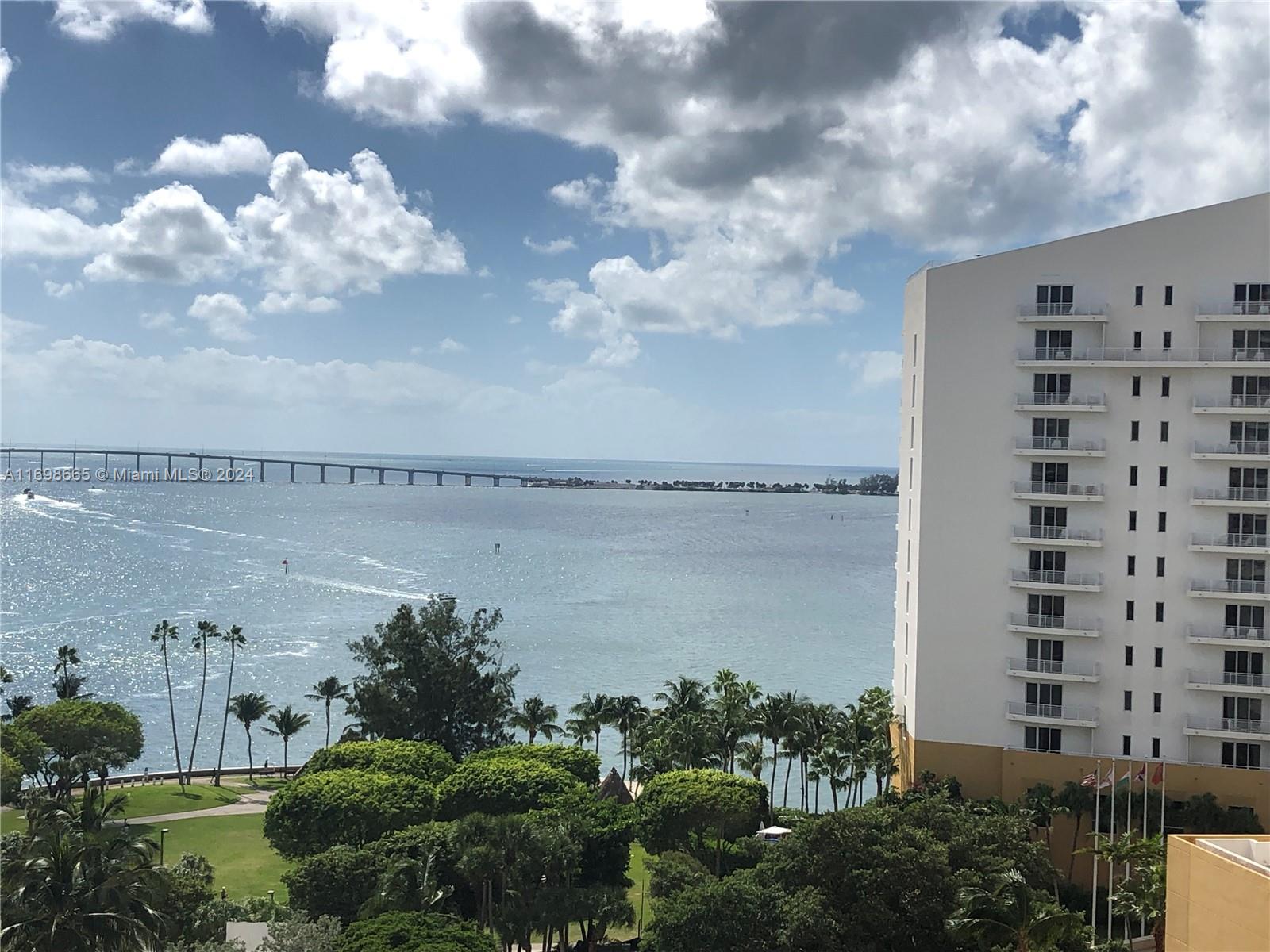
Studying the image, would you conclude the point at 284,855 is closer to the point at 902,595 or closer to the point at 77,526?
the point at 902,595

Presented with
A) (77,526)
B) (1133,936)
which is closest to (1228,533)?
(1133,936)

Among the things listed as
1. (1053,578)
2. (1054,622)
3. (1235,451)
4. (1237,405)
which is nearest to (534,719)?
(1054,622)

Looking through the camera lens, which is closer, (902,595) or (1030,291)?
(1030,291)

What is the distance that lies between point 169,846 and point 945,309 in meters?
37.5

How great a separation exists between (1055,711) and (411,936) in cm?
2719

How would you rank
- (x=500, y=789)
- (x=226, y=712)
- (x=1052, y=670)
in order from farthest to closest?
(x=226, y=712) → (x=1052, y=670) → (x=500, y=789)

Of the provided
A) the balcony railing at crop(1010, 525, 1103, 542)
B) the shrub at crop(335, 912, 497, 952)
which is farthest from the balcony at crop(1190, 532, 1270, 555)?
the shrub at crop(335, 912, 497, 952)

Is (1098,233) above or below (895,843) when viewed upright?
above

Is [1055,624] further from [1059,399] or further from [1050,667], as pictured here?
[1059,399]

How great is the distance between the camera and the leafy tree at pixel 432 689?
5081 cm

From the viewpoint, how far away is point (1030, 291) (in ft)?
137

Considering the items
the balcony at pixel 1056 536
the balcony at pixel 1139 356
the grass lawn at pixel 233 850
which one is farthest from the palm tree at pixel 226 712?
the balcony at pixel 1139 356

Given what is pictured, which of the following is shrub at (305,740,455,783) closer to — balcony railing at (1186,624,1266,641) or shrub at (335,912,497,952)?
shrub at (335,912,497,952)

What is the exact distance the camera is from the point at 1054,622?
41.5m
